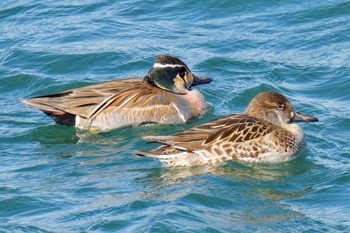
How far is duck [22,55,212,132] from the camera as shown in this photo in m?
15.1

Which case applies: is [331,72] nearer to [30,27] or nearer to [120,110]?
[120,110]

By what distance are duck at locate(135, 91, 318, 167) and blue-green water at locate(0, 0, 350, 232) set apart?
18 cm

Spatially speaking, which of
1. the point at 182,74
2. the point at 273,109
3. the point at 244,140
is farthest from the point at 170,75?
the point at 244,140

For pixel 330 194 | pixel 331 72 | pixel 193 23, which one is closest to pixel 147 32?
pixel 193 23

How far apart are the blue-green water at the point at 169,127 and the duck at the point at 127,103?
23 cm

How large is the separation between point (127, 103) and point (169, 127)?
726mm

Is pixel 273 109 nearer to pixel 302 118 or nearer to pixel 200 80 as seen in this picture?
pixel 302 118

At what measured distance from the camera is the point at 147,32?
761 inches

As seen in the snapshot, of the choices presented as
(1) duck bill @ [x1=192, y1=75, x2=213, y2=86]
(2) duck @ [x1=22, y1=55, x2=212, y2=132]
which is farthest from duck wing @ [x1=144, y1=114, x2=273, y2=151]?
(1) duck bill @ [x1=192, y1=75, x2=213, y2=86]

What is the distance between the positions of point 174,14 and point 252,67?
11.5ft

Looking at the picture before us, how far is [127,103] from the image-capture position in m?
15.2

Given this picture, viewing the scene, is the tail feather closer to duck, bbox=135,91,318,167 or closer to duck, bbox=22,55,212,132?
duck, bbox=22,55,212,132

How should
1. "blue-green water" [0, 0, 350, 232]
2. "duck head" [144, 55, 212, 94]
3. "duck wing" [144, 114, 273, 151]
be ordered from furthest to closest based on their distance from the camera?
1. "duck head" [144, 55, 212, 94]
2. "duck wing" [144, 114, 273, 151]
3. "blue-green water" [0, 0, 350, 232]

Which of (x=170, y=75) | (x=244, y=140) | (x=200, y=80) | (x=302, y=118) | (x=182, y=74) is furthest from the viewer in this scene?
(x=200, y=80)
